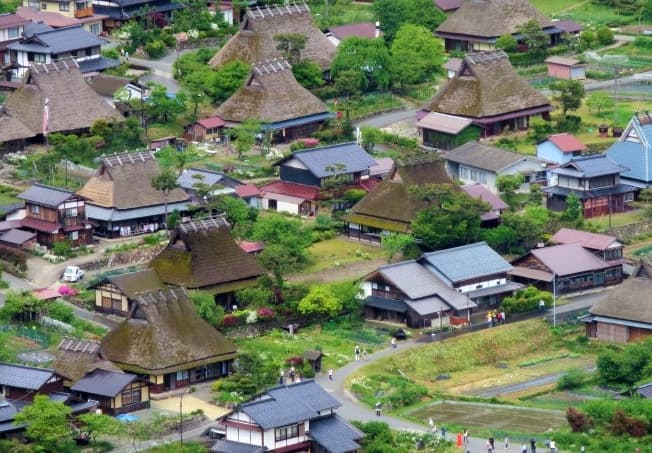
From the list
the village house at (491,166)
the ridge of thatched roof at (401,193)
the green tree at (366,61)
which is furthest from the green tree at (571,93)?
the ridge of thatched roof at (401,193)

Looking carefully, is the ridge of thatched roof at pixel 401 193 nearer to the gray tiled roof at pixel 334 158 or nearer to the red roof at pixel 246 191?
the gray tiled roof at pixel 334 158

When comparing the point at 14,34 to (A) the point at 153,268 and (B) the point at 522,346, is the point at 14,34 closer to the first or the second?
(A) the point at 153,268

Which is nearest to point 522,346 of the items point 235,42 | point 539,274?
point 539,274

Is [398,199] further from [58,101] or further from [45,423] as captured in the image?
[45,423]

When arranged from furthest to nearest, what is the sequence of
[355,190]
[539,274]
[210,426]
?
[355,190]
[539,274]
[210,426]

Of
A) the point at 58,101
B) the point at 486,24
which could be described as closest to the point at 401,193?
the point at 58,101
